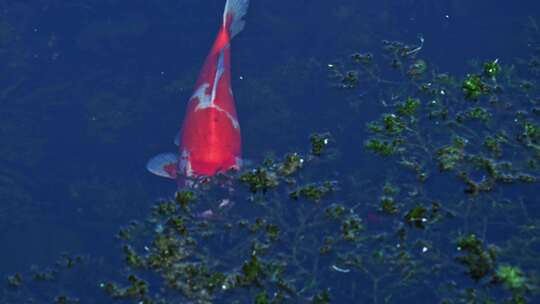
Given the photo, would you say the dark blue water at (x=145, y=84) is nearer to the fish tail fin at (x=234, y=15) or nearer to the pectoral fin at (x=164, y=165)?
the pectoral fin at (x=164, y=165)

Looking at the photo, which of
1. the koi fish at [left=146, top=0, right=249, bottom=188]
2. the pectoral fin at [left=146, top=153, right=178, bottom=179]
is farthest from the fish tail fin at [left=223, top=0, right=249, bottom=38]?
the pectoral fin at [left=146, top=153, right=178, bottom=179]

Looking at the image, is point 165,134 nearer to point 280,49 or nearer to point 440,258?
point 280,49

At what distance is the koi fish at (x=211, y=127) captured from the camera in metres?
7.02

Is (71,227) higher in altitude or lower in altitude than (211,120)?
lower

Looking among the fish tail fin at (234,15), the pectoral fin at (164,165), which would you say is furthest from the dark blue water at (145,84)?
the fish tail fin at (234,15)

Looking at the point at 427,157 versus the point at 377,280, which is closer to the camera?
the point at 377,280

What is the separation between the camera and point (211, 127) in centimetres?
727

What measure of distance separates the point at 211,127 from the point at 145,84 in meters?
1.50

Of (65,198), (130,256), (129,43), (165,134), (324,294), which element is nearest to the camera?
(324,294)

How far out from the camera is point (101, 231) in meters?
6.66

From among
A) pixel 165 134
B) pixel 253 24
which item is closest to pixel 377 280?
pixel 165 134

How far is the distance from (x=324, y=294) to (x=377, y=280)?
0.43 m

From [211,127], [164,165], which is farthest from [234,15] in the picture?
[164,165]

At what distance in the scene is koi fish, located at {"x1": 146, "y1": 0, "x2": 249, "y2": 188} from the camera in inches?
276
